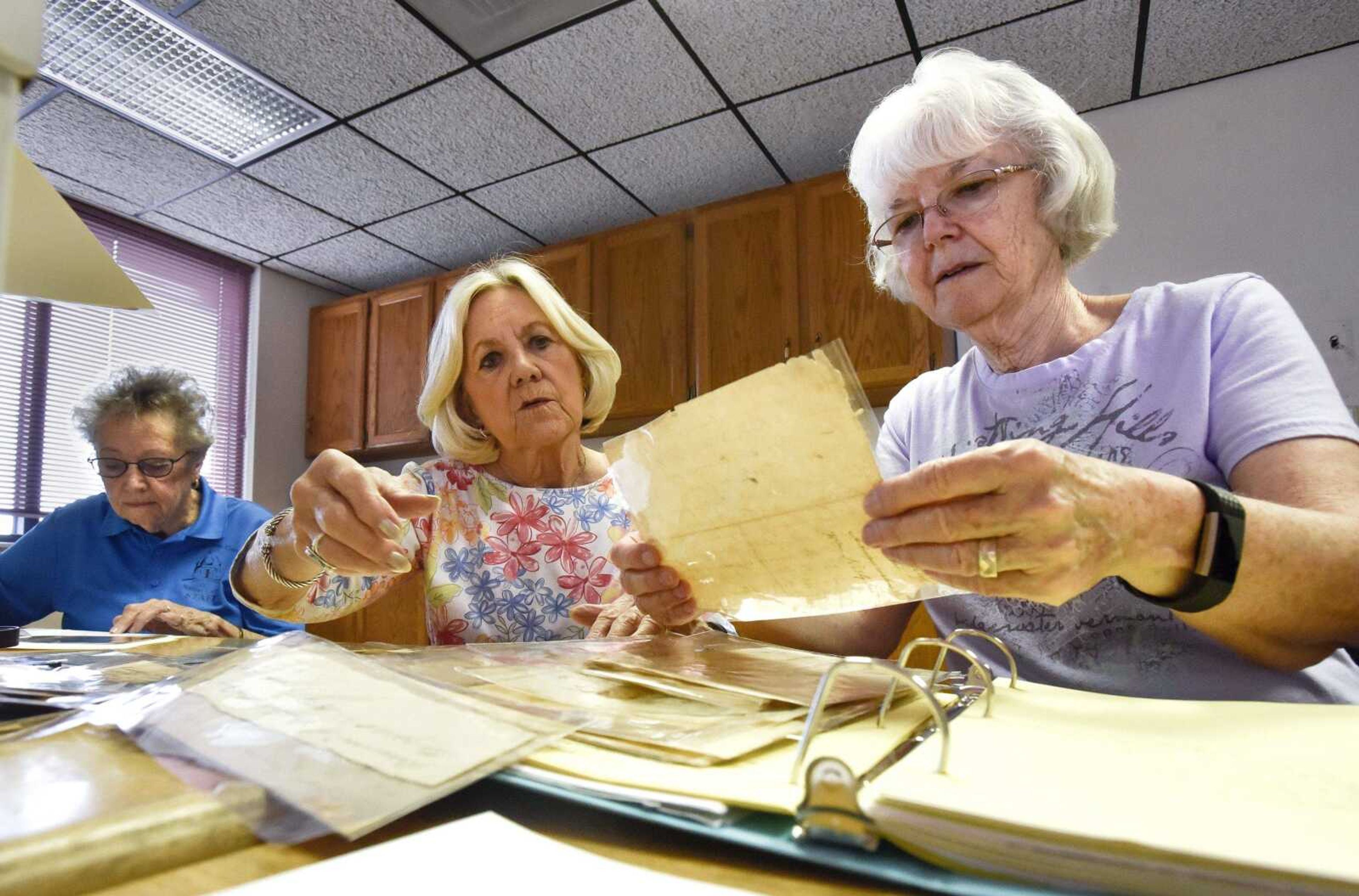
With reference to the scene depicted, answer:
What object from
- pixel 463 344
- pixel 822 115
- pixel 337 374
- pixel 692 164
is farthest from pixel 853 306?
pixel 337 374

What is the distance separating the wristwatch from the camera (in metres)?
0.48

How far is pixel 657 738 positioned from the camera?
0.33 m

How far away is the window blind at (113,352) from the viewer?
8.82 ft

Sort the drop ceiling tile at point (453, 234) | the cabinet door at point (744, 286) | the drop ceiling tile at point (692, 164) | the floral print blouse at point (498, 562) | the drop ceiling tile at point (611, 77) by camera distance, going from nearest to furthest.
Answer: the floral print blouse at point (498, 562), the drop ceiling tile at point (611, 77), the drop ceiling tile at point (692, 164), the cabinet door at point (744, 286), the drop ceiling tile at point (453, 234)

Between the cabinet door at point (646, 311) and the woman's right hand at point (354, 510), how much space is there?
210 centimetres

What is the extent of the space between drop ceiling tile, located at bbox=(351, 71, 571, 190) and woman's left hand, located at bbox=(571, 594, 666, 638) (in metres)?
1.85

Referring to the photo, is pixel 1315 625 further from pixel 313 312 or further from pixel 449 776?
pixel 313 312

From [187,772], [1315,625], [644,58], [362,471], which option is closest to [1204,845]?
[187,772]

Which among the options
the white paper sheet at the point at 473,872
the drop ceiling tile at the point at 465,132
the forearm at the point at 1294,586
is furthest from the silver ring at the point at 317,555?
the drop ceiling tile at the point at 465,132

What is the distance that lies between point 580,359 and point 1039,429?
2.62ft

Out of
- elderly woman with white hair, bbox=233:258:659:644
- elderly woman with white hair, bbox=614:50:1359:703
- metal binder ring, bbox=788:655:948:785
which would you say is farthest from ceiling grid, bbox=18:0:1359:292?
metal binder ring, bbox=788:655:948:785

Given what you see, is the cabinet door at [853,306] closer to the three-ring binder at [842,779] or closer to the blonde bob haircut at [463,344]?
the blonde bob haircut at [463,344]

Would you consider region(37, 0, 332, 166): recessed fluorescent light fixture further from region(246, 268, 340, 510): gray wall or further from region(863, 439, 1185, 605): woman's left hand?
region(863, 439, 1185, 605): woman's left hand

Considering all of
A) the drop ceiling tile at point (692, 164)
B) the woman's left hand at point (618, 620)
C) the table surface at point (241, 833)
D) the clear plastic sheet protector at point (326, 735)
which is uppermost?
the drop ceiling tile at point (692, 164)
